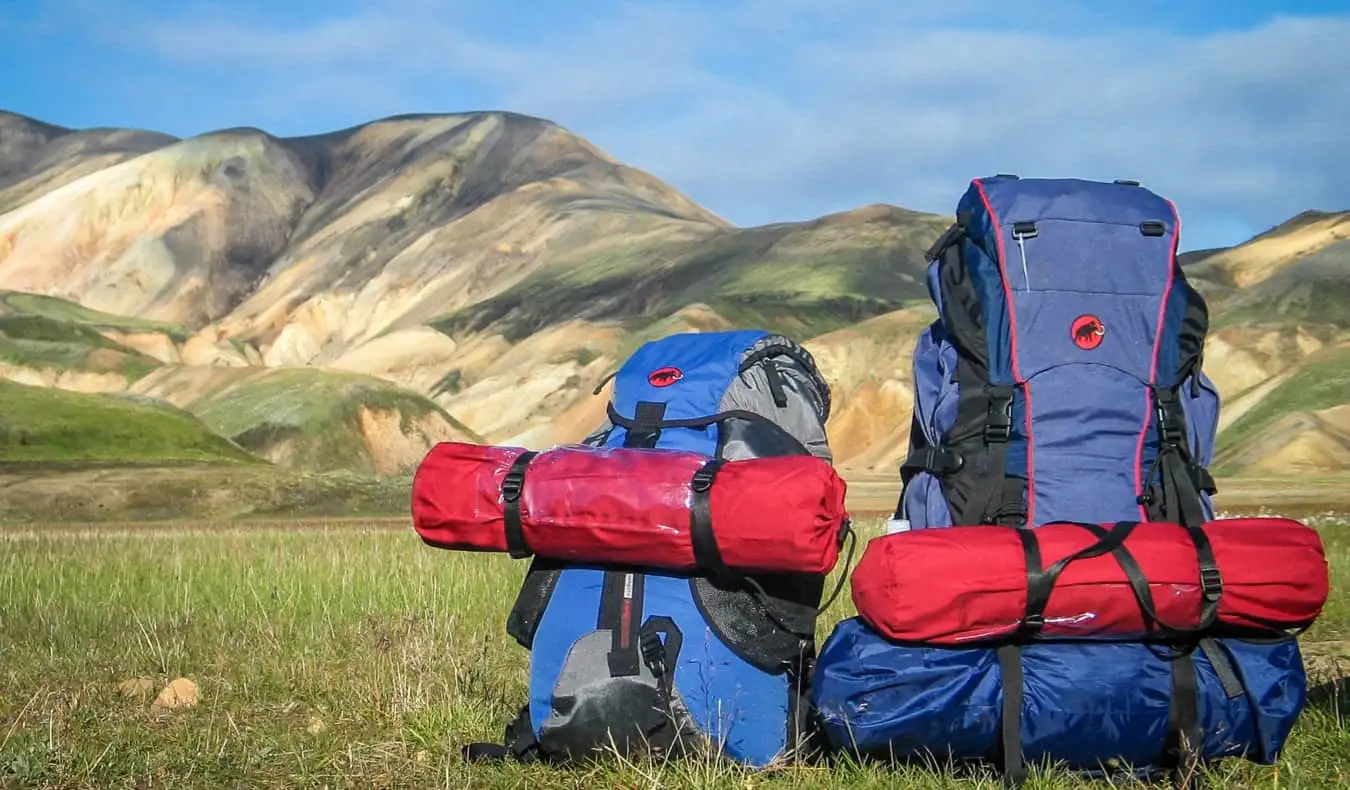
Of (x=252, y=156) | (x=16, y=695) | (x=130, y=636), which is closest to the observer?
(x=16, y=695)

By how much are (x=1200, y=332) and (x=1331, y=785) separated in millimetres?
1406

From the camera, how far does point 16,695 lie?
580 cm

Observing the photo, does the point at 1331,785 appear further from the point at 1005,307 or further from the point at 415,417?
the point at 415,417

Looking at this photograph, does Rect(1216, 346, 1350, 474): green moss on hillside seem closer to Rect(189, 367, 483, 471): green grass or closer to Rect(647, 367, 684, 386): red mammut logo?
Rect(189, 367, 483, 471): green grass

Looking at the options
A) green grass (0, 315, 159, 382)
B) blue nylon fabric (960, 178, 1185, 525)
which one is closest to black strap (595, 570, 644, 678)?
blue nylon fabric (960, 178, 1185, 525)

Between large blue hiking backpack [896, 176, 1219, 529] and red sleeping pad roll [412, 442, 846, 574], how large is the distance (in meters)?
0.55

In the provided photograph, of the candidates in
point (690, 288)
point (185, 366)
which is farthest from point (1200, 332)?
point (690, 288)

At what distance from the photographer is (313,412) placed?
149 ft

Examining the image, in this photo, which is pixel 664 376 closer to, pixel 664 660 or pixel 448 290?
pixel 664 660

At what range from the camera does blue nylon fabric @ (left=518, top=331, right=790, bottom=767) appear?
4359 millimetres

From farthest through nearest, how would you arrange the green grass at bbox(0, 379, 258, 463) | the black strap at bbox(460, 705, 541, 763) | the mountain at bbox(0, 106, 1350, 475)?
1. the mountain at bbox(0, 106, 1350, 475)
2. the green grass at bbox(0, 379, 258, 463)
3. the black strap at bbox(460, 705, 541, 763)

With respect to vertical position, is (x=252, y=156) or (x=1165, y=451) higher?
(x=252, y=156)

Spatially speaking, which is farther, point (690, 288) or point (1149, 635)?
point (690, 288)

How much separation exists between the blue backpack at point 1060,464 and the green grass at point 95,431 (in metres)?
28.4
